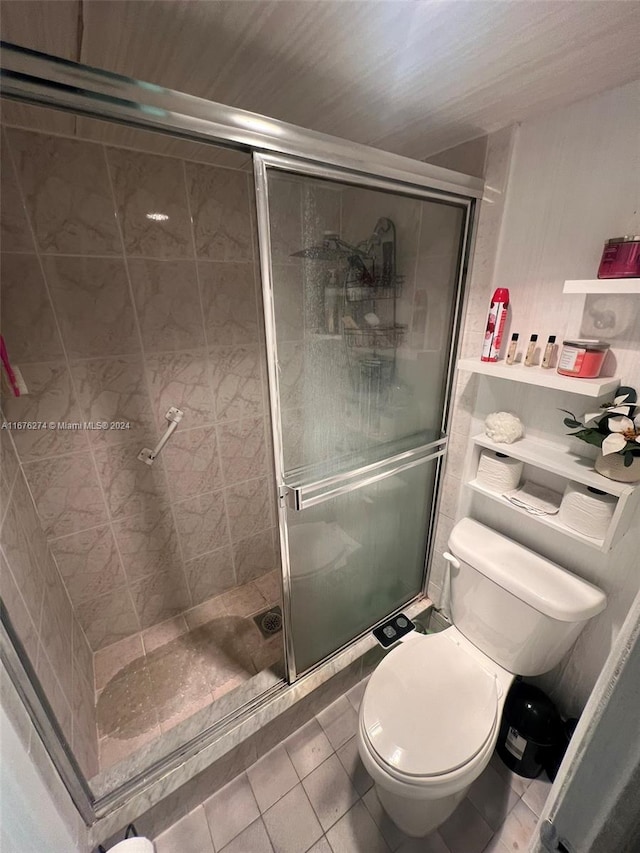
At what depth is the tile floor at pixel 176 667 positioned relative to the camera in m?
1.36

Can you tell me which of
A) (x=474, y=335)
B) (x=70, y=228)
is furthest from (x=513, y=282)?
(x=70, y=228)

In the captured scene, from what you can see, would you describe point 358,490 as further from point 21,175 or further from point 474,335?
point 21,175

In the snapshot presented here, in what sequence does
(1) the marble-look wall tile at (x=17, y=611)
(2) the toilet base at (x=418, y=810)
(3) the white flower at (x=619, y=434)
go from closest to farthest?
(1) the marble-look wall tile at (x=17, y=611) < (3) the white flower at (x=619, y=434) < (2) the toilet base at (x=418, y=810)

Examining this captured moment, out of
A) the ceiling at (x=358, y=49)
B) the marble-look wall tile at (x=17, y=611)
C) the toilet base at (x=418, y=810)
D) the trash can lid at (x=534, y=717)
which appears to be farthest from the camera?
the trash can lid at (x=534, y=717)

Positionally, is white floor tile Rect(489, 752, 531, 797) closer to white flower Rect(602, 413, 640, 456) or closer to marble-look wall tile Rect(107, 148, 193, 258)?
white flower Rect(602, 413, 640, 456)

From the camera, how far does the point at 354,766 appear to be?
4.18 ft

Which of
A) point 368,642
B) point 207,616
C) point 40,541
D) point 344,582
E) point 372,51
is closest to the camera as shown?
point 372,51

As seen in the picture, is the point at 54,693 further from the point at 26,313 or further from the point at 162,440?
the point at 26,313

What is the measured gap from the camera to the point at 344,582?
1.41m

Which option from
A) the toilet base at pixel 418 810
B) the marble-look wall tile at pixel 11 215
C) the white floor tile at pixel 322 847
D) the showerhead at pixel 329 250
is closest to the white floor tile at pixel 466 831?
the toilet base at pixel 418 810

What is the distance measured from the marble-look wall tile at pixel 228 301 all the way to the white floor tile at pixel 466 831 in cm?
193

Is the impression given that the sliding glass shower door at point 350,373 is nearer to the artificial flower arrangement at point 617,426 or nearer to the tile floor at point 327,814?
the tile floor at point 327,814

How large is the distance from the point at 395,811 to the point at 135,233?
82.5 inches

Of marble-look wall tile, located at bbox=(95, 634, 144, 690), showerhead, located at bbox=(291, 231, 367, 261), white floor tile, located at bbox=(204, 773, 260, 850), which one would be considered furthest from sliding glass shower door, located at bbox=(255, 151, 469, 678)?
marble-look wall tile, located at bbox=(95, 634, 144, 690)
